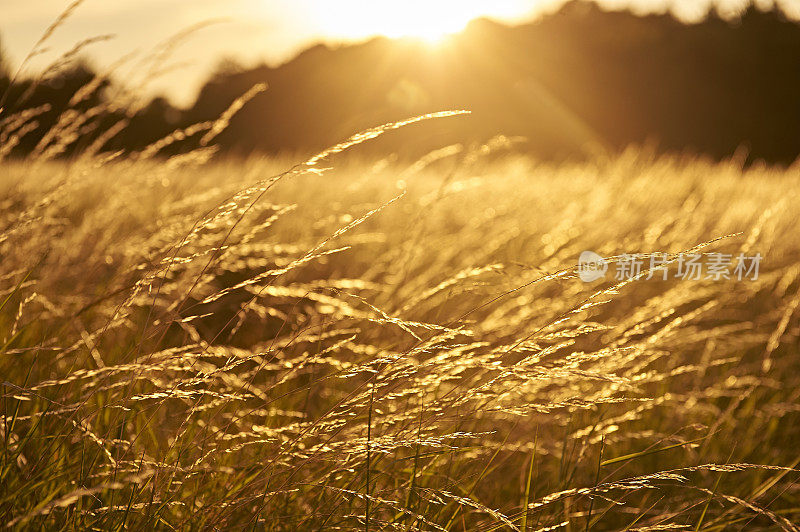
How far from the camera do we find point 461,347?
49.1 inches

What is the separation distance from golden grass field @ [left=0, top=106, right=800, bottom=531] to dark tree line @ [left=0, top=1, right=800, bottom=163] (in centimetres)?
1858

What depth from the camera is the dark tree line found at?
23891mm

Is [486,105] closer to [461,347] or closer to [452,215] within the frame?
[452,215]

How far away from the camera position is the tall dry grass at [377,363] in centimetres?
119

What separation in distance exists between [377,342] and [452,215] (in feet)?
6.58

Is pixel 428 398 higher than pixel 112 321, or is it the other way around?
pixel 112 321

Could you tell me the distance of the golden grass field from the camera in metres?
1.19

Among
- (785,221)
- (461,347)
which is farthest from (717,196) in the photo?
(461,347)

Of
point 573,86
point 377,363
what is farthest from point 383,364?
point 573,86

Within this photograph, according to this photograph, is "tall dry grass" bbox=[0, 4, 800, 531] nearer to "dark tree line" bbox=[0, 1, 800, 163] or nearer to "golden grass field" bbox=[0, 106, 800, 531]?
"golden grass field" bbox=[0, 106, 800, 531]

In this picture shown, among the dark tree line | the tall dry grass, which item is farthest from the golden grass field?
the dark tree line

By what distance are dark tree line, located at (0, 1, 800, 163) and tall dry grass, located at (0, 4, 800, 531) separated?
18.5 meters

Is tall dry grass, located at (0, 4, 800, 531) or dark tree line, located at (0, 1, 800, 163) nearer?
tall dry grass, located at (0, 4, 800, 531)

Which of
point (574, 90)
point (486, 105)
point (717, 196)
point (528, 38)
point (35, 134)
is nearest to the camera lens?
point (717, 196)
